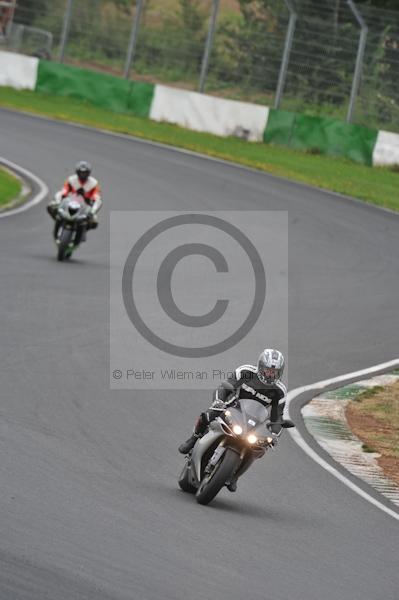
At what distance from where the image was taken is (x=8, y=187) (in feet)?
87.1

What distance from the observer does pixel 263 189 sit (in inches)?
1207

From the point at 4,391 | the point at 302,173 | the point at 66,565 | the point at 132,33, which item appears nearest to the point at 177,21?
the point at 132,33

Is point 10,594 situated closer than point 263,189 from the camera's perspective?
Yes

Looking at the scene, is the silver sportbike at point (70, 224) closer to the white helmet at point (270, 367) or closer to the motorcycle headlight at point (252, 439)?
the white helmet at point (270, 367)

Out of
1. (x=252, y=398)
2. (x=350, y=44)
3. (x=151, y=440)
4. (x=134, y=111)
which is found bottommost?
(x=151, y=440)

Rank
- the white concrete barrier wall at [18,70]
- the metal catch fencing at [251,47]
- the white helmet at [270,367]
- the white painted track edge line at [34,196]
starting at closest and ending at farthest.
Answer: the white helmet at [270,367], the white painted track edge line at [34,196], the metal catch fencing at [251,47], the white concrete barrier wall at [18,70]

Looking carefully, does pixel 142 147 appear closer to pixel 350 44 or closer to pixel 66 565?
pixel 350 44

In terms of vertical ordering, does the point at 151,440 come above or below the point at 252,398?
below

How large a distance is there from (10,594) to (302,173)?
28.4m

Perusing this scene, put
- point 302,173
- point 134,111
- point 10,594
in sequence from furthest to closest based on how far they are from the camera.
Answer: point 134,111 → point 302,173 → point 10,594

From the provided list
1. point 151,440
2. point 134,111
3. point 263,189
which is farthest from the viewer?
point 134,111

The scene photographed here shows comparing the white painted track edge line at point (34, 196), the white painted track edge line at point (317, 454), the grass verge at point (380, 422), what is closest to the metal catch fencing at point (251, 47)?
the white painted track edge line at point (34, 196)

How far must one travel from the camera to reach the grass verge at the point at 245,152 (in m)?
33.2

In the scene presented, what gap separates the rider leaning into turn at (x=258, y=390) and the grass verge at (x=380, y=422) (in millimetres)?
2468
